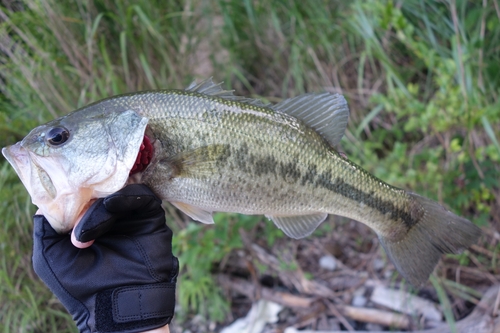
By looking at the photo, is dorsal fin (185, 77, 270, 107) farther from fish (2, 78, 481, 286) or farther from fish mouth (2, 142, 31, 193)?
fish mouth (2, 142, 31, 193)

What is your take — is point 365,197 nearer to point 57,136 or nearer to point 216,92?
point 216,92

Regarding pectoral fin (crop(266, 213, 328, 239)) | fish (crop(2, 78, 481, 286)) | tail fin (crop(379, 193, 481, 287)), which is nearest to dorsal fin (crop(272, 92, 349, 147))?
fish (crop(2, 78, 481, 286))

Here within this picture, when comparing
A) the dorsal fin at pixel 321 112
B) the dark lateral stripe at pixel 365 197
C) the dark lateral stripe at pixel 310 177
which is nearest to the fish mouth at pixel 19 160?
the dark lateral stripe at pixel 310 177

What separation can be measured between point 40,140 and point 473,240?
1.71 m

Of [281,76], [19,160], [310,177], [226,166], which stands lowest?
[281,76]

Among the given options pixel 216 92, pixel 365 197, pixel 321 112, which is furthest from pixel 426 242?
pixel 216 92

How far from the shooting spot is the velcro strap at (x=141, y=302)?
149 centimetres

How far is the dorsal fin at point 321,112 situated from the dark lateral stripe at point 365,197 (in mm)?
166

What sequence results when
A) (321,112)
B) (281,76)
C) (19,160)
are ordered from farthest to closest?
(281,76)
(321,112)
(19,160)

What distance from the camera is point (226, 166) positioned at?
1479mm

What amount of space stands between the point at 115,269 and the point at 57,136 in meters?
0.55

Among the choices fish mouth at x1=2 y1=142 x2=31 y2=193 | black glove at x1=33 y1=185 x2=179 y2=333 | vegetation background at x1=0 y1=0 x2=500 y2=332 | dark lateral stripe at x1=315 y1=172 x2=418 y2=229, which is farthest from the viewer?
vegetation background at x1=0 y1=0 x2=500 y2=332

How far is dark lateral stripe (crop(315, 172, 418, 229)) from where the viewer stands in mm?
1591

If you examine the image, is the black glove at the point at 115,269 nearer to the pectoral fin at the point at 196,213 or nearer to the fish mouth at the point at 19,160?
the pectoral fin at the point at 196,213
